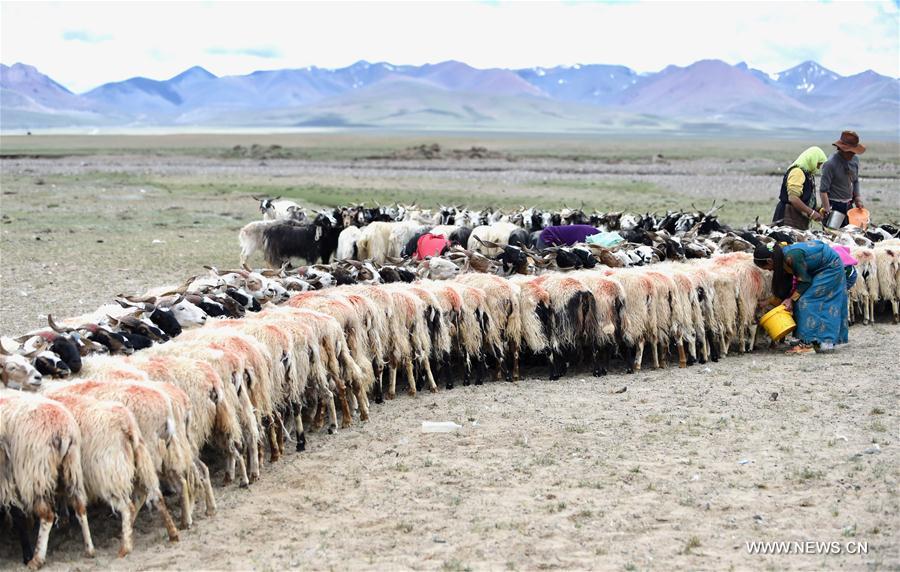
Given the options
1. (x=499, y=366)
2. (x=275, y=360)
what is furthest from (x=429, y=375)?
(x=275, y=360)

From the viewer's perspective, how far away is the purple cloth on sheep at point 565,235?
11.4 metres

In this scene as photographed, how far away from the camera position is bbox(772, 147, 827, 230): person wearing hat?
37.5ft

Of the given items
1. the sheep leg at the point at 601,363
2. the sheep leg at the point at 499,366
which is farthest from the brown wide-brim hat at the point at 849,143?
the sheep leg at the point at 499,366

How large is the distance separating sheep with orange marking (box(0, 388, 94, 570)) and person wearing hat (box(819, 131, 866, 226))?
942cm

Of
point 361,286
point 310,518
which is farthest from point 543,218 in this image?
point 310,518

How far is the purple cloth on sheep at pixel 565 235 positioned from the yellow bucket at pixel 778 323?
2.88m

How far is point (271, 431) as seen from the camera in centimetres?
634

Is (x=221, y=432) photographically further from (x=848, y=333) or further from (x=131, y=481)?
(x=848, y=333)

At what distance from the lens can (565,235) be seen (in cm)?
1149

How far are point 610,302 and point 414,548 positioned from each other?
3.96 m

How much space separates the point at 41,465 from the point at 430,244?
298 inches

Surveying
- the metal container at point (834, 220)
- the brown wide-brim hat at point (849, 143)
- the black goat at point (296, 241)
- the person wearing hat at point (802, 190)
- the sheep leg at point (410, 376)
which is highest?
the brown wide-brim hat at point (849, 143)

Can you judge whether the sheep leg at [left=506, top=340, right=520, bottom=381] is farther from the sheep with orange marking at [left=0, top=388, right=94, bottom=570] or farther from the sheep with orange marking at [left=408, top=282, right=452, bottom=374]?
the sheep with orange marking at [left=0, top=388, right=94, bottom=570]

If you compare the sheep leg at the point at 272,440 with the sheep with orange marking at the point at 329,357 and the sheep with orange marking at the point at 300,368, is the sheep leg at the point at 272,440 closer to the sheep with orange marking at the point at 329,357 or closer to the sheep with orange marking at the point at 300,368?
the sheep with orange marking at the point at 300,368
